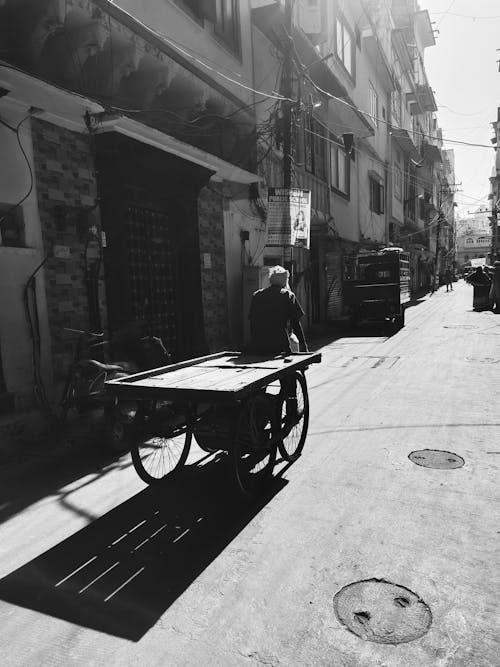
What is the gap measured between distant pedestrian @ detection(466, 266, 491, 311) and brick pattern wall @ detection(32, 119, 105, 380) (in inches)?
755

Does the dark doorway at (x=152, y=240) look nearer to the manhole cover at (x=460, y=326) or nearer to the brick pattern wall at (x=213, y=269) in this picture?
the brick pattern wall at (x=213, y=269)

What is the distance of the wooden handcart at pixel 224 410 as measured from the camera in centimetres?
393

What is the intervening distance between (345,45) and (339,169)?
546 centimetres

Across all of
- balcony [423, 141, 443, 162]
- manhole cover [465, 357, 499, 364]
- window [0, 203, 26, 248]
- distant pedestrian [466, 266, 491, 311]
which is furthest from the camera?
balcony [423, 141, 443, 162]

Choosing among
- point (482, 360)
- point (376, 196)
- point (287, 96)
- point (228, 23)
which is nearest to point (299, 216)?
point (287, 96)

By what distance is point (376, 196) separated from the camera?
90.1 feet

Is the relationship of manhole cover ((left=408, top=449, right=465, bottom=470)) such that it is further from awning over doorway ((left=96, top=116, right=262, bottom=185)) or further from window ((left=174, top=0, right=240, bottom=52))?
window ((left=174, top=0, right=240, bottom=52))

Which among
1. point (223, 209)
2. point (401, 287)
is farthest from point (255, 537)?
point (401, 287)

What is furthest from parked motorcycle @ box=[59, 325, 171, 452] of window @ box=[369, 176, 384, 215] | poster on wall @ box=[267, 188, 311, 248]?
window @ box=[369, 176, 384, 215]

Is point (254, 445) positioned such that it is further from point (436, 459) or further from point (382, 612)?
point (436, 459)

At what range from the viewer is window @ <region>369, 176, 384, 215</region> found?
2653 centimetres

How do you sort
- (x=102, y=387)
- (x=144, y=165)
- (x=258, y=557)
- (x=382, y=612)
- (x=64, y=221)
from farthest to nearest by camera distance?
(x=144, y=165)
(x=64, y=221)
(x=102, y=387)
(x=258, y=557)
(x=382, y=612)

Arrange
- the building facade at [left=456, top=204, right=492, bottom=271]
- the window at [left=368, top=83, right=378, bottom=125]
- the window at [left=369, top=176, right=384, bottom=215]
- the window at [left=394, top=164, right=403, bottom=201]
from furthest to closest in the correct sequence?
the building facade at [left=456, top=204, right=492, bottom=271] < the window at [left=394, top=164, right=403, bottom=201] < the window at [left=369, top=176, right=384, bottom=215] < the window at [left=368, top=83, right=378, bottom=125]

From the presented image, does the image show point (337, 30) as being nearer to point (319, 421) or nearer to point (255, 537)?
point (319, 421)
